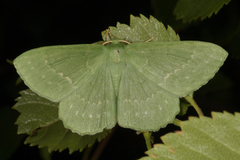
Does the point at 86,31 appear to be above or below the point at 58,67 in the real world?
below

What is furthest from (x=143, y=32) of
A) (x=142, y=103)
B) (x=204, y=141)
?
(x=204, y=141)

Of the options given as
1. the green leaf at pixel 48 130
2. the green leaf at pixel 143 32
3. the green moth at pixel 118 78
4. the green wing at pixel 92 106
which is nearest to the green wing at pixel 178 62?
the green moth at pixel 118 78

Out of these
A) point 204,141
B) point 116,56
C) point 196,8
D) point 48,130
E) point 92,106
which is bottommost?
point 48,130

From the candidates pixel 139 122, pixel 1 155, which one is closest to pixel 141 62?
pixel 139 122

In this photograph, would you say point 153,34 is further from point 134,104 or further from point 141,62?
point 134,104

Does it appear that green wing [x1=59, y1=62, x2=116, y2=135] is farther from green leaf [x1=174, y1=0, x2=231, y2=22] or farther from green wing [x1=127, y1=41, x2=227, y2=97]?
green leaf [x1=174, y1=0, x2=231, y2=22]

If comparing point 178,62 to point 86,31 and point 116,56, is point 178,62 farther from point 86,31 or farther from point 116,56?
point 86,31
